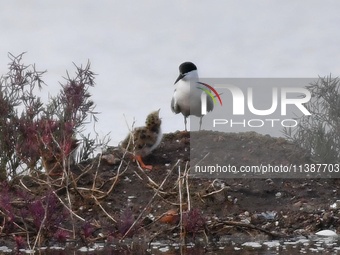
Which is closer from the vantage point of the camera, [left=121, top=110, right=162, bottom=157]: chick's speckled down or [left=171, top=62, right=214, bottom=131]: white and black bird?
[left=121, top=110, right=162, bottom=157]: chick's speckled down

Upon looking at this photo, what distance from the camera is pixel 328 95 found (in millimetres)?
12062

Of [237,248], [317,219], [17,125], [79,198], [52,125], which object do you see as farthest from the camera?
[17,125]

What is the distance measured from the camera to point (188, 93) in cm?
1310

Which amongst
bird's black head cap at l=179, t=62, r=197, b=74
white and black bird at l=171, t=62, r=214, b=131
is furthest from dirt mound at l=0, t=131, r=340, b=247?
bird's black head cap at l=179, t=62, r=197, b=74

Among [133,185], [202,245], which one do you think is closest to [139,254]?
[202,245]

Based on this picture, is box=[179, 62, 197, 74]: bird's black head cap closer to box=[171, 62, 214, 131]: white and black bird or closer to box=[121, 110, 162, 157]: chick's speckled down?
box=[171, 62, 214, 131]: white and black bird

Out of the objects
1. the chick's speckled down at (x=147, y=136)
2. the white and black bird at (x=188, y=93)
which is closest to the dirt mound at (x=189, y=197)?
the chick's speckled down at (x=147, y=136)

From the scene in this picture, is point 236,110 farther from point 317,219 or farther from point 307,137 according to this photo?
point 317,219

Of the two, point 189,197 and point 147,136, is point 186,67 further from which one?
point 189,197

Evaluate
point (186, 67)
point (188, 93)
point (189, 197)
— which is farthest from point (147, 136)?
point (189, 197)

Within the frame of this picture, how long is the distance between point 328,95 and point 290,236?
4.14m

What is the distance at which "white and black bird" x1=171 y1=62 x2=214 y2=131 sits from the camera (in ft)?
43.0

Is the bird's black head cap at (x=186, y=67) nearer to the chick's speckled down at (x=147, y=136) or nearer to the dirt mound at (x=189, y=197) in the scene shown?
the dirt mound at (x=189, y=197)

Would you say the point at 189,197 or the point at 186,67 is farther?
the point at 186,67
